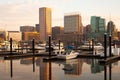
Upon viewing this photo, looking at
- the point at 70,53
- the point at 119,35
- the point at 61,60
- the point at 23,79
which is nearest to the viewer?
the point at 23,79

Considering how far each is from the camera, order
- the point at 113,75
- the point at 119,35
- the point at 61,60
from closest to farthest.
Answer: the point at 113,75 → the point at 61,60 → the point at 119,35

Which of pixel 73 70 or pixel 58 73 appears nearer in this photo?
pixel 58 73

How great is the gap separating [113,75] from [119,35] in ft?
571

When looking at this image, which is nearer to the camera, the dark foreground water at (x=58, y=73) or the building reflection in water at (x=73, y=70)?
the dark foreground water at (x=58, y=73)

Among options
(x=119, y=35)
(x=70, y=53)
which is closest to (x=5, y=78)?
(x=70, y=53)

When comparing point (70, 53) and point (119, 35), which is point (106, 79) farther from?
point (119, 35)

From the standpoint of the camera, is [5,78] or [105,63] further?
[105,63]

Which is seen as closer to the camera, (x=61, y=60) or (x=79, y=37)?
(x=61, y=60)

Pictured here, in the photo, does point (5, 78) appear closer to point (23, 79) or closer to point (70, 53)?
point (23, 79)

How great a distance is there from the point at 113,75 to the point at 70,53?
61.7 ft

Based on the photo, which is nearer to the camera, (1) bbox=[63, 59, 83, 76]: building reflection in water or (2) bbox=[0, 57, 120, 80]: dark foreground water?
(2) bbox=[0, 57, 120, 80]: dark foreground water

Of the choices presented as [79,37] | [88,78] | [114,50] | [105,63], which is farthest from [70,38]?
[88,78]

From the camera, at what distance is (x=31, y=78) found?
25.1m

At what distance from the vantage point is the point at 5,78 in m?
25.1
